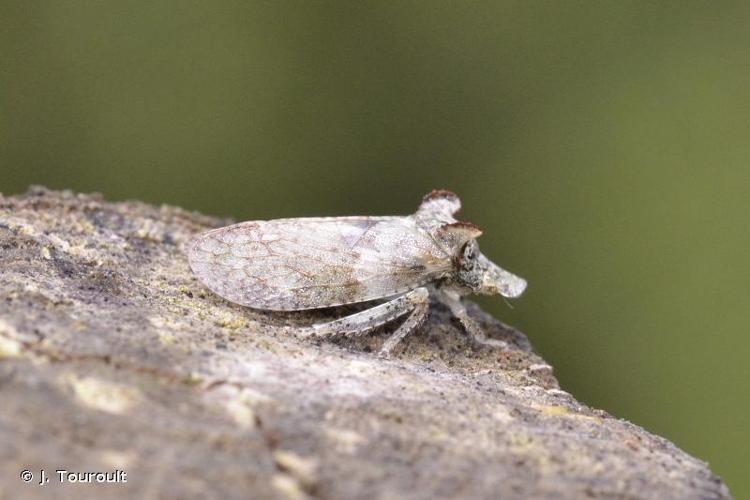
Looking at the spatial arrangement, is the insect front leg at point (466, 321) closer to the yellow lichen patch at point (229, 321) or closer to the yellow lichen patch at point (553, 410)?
the yellow lichen patch at point (553, 410)

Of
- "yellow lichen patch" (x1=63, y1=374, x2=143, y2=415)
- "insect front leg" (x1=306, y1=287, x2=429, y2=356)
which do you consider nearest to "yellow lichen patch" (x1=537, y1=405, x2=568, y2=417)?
"insect front leg" (x1=306, y1=287, x2=429, y2=356)

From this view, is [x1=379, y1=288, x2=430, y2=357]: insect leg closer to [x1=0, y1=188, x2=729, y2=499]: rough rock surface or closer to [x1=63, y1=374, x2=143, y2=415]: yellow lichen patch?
[x1=0, y1=188, x2=729, y2=499]: rough rock surface

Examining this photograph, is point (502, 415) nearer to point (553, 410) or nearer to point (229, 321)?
point (553, 410)

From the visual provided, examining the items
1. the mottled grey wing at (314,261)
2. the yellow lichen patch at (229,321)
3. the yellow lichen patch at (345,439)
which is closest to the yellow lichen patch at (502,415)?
the yellow lichen patch at (345,439)

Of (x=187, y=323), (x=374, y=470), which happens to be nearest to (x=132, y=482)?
(x=374, y=470)

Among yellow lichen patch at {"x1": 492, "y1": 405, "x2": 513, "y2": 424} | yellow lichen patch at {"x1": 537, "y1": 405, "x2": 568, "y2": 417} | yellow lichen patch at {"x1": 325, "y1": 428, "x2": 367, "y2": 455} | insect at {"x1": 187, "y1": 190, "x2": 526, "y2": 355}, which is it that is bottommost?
yellow lichen patch at {"x1": 325, "y1": 428, "x2": 367, "y2": 455}

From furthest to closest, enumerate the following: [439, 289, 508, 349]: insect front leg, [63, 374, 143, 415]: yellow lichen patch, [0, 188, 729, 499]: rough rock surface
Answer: [439, 289, 508, 349]: insect front leg
[63, 374, 143, 415]: yellow lichen patch
[0, 188, 729, 499]: rough rock surface

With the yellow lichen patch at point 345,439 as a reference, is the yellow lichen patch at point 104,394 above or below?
above

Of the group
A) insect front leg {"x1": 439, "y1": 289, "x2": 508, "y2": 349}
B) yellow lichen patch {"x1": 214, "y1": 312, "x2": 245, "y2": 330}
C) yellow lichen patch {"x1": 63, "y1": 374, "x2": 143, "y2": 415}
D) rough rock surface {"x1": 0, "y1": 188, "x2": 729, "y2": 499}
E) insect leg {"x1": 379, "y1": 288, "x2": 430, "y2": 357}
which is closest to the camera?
rough rock surface {"x1": 0, "y1": 188, "x2": 729, "y2": 499}

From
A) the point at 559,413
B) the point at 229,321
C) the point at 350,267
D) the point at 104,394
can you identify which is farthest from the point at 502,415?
the point at 350,267
